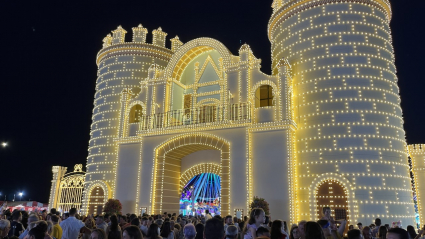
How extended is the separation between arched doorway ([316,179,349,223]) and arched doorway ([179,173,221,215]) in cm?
1126

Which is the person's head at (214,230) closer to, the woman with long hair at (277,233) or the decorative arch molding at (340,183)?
the woman with long hair at (277,233)

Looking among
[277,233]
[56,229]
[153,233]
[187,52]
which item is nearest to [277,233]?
[277,233]

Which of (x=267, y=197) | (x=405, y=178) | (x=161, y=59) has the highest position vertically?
(x=161, y=59)

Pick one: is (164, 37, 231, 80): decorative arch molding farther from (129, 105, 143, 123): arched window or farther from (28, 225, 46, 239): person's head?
(28, 225, 46, 239): person's head

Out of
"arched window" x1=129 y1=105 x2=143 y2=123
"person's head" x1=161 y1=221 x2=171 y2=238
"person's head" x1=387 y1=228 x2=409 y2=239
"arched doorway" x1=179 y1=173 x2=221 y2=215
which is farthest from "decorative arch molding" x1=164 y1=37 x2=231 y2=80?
"person's head" x1=387 y1=228 x2=409 y2=239

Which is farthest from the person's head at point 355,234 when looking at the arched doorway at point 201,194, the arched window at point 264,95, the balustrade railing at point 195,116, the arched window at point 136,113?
the arched doorway at point 201,194

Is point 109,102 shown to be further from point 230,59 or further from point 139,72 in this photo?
point 230,59

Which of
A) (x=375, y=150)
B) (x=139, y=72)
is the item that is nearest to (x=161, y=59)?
(x=139, y=72)

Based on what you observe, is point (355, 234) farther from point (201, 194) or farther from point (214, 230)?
point (201, 194)

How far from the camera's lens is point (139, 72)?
24656mm

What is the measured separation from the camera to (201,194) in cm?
2867

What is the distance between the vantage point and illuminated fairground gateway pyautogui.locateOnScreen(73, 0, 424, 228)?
1653cm

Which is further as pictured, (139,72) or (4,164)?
(4,164)

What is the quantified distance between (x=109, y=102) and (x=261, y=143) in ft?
41.6
